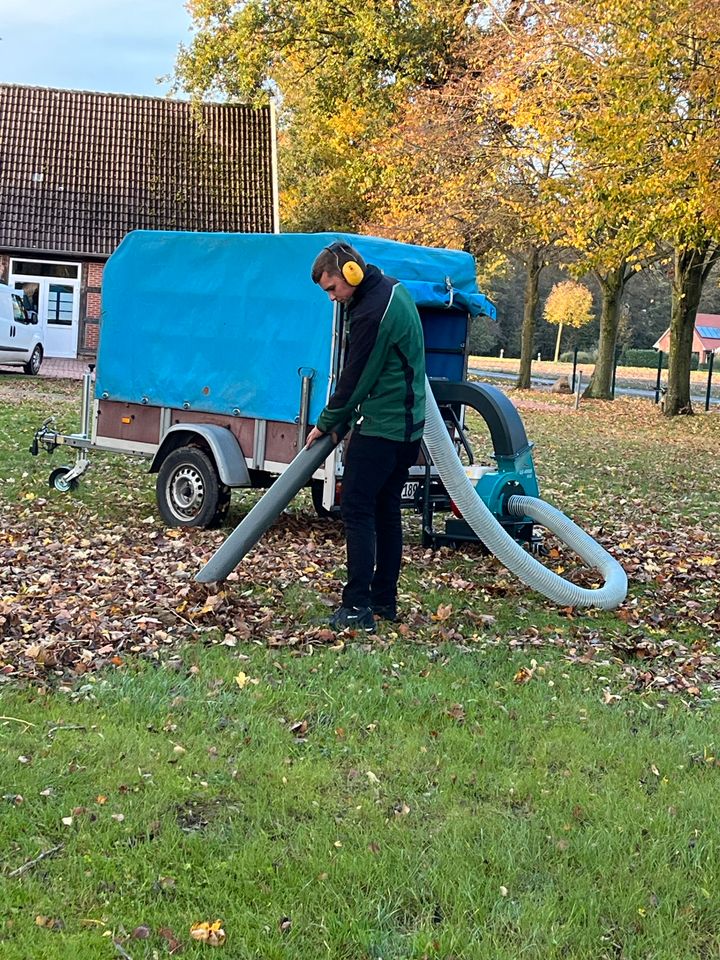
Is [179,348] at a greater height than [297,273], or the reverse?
[297,273]

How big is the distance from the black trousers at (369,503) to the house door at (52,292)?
28552 millimetres

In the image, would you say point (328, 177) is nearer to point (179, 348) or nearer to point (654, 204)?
point (654, 204)

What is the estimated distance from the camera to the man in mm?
6543

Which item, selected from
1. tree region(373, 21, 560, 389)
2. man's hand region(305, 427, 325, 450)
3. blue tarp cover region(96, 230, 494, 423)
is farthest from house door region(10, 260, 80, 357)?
man's hand region(305, 427, 325, 450)

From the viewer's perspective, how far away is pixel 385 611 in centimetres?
705

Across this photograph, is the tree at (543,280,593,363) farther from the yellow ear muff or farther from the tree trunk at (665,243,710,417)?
the yellow ear muff

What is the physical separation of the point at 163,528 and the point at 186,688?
4.52 meters

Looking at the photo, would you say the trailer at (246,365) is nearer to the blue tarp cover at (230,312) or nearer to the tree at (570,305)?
the blue tarp cover at (230,312)

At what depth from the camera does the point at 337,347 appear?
29.6ft

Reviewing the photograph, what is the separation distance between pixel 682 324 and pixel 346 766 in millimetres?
25116

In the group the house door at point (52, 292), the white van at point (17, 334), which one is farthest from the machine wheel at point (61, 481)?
the house door at point (52, 292)

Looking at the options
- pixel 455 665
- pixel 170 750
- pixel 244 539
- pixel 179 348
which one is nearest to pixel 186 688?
pixel 170 750

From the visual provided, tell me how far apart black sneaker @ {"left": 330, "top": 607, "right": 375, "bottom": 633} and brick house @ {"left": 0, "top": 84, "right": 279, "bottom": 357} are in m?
27.7

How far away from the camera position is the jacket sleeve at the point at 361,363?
257 inches
